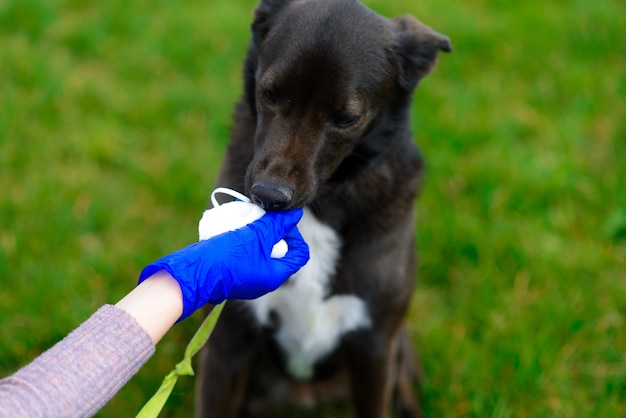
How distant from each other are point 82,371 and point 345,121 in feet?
3.87

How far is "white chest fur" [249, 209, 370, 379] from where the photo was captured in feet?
8.77

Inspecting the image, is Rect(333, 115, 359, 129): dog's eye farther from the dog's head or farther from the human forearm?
the human forearm

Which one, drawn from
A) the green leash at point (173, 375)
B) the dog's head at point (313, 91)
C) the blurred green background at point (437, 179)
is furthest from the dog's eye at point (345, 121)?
the blurred green background at point (437, 179)

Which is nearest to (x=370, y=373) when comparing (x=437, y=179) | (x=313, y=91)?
(x=313, y=91)

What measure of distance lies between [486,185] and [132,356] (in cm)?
273

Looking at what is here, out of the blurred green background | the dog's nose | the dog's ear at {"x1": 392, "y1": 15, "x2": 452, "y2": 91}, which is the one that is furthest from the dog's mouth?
the blurred green background

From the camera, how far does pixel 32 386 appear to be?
171 centimetres

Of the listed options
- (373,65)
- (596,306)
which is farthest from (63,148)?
(596,306)

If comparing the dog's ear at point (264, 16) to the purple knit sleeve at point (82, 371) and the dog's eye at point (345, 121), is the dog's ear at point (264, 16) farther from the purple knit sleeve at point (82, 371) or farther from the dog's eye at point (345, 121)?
the purple knit sleeve at point (82, 371)

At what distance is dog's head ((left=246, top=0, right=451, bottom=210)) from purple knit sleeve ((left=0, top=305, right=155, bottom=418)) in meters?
0.62

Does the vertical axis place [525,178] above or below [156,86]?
below

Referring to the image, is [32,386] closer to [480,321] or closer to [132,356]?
[132,356]

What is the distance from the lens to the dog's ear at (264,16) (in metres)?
2.62

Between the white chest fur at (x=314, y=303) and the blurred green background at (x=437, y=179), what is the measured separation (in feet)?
2.49
